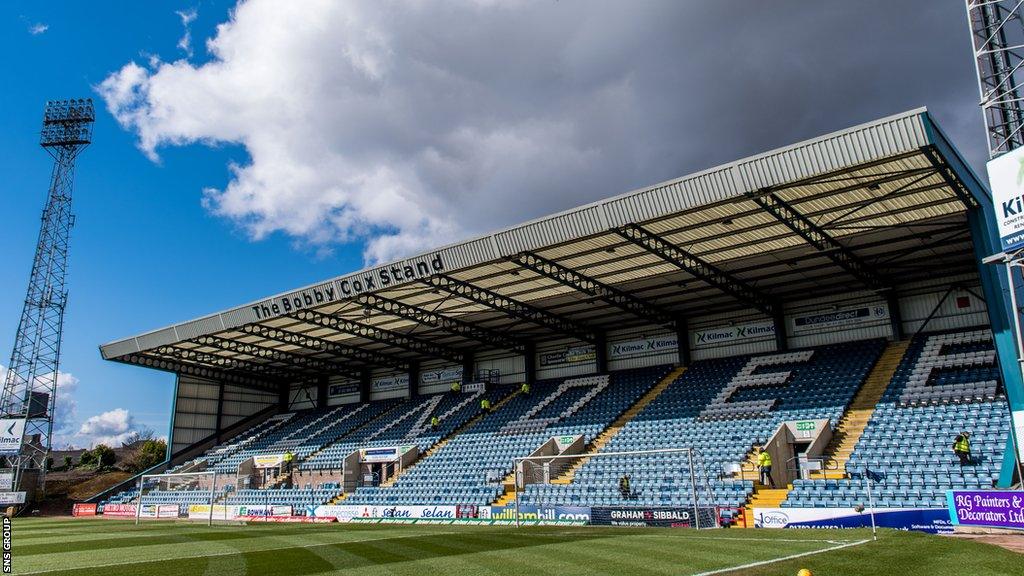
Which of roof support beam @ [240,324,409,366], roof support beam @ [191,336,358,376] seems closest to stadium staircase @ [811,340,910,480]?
roof support beam @ [240,324,409,366]

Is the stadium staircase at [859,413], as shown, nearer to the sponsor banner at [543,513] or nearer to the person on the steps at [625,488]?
the person on the steps at [625,488]

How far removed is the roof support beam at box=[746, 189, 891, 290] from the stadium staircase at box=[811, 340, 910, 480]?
3323 mm

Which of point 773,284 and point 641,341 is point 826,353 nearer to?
point 773,284

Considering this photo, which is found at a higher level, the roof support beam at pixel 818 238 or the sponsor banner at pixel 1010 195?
the roof support beam at pixel 818 238

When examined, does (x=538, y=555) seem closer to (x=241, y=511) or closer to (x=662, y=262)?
(x=662, y=262)

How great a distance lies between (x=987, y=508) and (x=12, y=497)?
53557 millimetres

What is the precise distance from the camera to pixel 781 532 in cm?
1558

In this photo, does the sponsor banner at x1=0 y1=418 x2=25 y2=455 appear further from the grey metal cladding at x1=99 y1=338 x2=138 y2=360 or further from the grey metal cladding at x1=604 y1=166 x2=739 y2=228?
the grey metal cladding at x1=604 y1=166 x2=739 y2=228

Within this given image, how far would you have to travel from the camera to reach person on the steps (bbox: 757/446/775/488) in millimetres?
22883

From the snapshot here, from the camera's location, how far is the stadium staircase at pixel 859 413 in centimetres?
2270

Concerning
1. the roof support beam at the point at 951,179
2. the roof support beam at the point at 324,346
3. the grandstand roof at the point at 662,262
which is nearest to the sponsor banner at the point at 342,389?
the roof support beam at the point at 324,346

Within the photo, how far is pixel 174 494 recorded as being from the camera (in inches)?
1591

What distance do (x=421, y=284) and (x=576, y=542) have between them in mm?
18568

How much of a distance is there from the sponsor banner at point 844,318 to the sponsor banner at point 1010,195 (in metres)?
15.9
